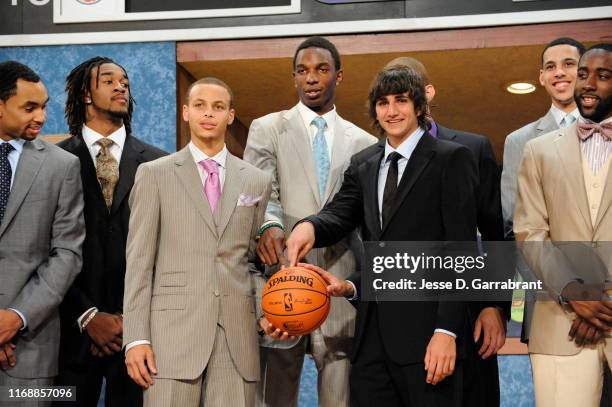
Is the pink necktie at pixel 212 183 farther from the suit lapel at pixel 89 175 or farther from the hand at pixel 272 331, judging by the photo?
the suit lapel at pixel 89 175

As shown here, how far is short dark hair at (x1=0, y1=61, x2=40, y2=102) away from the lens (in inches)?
153

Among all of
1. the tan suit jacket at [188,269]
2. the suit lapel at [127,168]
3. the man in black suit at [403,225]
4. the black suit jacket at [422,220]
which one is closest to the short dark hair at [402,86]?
the man in black suit at [403,225]

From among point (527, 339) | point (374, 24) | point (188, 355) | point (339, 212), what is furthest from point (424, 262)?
point (374, 24)

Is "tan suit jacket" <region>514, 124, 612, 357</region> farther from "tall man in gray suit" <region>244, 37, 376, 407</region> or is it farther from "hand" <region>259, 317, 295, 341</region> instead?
"hand" <region>259, 317, 295, 341</region>

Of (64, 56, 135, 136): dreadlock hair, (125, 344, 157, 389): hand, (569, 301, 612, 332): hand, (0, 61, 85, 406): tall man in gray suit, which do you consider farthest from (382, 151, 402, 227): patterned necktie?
(64, 56, 135, 136): dreadlock hair

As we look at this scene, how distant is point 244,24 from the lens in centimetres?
595

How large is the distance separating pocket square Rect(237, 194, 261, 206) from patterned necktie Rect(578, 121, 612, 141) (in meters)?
1.32

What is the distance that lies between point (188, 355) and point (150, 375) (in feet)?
0.53

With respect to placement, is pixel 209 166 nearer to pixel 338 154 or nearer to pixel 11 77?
pixel 338 154

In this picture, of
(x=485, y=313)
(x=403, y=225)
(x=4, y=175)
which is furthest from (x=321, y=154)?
(x=4, y=175)

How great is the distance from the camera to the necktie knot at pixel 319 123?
13.4 ft

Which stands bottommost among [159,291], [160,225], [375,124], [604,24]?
[159,291]

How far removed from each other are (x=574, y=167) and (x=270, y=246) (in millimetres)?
1238

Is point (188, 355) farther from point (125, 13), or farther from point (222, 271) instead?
point (125, 13)
